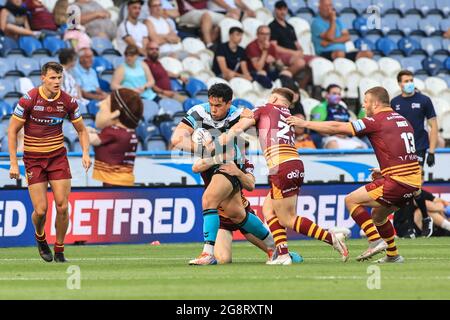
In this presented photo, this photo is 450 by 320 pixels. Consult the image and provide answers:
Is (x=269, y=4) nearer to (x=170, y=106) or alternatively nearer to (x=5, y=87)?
(x=170, y=106)

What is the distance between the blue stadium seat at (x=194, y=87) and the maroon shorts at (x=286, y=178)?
1057cm

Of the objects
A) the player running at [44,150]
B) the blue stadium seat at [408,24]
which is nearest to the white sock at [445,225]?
the player running at [44,150]

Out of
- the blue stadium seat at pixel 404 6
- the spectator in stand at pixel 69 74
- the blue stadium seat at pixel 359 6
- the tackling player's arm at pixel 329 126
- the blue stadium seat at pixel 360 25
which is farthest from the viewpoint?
the blue stadium seat at pixel 404 6

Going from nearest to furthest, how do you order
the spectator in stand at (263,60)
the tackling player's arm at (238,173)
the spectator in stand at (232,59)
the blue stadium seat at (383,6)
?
the tackling player's arm at (238,173), the spectator in stand at (232,59), the spectator in stand at (263,60), the blue stadium seat at (383,6)

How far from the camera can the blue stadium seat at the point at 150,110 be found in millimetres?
23209

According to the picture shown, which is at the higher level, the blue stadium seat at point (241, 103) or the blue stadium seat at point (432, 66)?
the blue stadium seat at point (432, 66)

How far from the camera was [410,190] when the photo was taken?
47.6 ft

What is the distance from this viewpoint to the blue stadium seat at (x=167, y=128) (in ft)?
74.9

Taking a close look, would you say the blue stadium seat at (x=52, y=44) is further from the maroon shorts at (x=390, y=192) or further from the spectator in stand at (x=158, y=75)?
the maroon shorts at (x=390, y=192)

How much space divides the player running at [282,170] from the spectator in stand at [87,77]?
9.07m

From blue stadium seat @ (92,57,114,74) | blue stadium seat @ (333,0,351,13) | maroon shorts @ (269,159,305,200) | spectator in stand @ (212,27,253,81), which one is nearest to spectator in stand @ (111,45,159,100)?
blue stadium seat @ (92,57,114,74)

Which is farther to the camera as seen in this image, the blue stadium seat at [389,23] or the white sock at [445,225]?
the blue stadium seat at [389,23]

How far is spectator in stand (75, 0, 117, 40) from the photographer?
24406mm

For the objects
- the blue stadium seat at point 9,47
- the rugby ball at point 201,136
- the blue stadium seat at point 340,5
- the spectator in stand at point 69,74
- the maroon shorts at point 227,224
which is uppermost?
the blue stadium seat at point 340,5
